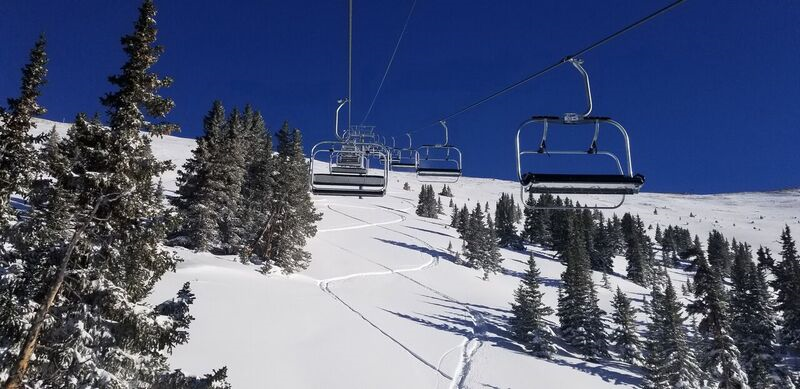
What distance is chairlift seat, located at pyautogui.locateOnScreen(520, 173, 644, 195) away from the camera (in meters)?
6.42

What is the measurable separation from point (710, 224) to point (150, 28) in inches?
7671

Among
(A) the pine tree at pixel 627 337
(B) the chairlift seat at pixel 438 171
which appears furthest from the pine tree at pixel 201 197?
(A) the pine tree at pixel 627 337

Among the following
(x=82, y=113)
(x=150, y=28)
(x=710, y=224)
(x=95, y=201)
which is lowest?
(x=710, y=224)

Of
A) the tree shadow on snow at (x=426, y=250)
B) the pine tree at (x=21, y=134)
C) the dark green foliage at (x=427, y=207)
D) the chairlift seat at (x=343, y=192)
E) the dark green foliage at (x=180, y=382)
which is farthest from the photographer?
the dark green foliage at (x=427, y=207)

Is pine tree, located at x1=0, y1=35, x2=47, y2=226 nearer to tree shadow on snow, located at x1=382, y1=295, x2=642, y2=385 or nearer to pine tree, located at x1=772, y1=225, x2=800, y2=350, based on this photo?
tree shadow on snow, located at x1=382, y1=295, x2=642, y2=385

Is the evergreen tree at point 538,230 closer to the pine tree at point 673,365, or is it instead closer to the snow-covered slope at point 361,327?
the snow-covered slope at point 361,327

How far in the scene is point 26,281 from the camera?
9234mm

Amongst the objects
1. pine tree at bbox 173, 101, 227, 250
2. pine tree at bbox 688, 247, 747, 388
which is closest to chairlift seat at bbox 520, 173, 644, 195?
pine tree at bbox 688, 247, 747, 388

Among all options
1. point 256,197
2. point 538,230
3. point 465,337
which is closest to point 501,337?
point 465,337

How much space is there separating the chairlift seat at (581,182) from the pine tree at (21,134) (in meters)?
13.4

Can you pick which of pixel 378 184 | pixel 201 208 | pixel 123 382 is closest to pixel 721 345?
pixel 378 184

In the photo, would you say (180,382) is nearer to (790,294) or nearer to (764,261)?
(790,294)

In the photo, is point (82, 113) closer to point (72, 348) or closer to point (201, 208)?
point (72, 348)

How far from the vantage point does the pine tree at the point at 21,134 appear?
12.4 meters
